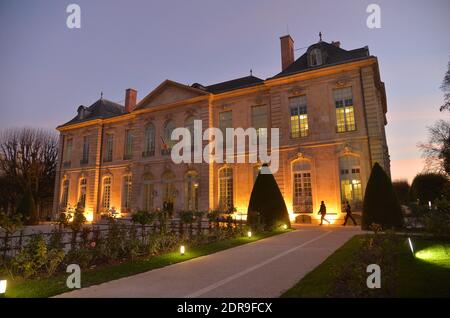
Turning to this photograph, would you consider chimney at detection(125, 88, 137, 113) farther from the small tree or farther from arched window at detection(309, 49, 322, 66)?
the small tree

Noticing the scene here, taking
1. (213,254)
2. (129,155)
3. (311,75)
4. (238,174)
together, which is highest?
(311,75)

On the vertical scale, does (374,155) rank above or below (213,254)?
above

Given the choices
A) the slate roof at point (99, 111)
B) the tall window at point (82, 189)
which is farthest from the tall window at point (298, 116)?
the tall window at point (82, 189)

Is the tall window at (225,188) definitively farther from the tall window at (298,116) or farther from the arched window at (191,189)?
the tall window at (298,116)

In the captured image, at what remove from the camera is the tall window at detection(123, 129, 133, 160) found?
2462 centimetres

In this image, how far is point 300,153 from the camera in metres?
16.8

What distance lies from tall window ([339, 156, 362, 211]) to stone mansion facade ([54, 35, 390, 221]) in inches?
2.0

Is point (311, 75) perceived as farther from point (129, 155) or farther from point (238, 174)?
point (129, 155)

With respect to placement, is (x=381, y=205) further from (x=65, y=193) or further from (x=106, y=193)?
(x=65, y=193)
